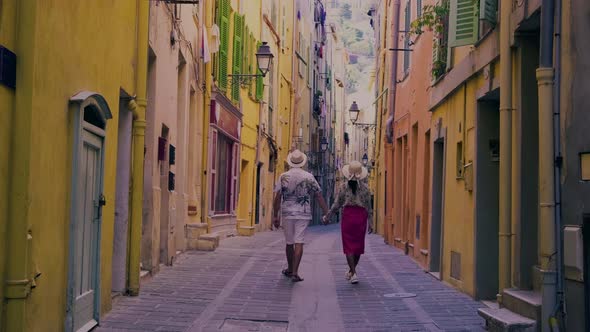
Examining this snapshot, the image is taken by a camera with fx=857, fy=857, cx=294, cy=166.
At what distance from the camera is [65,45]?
5863 mm

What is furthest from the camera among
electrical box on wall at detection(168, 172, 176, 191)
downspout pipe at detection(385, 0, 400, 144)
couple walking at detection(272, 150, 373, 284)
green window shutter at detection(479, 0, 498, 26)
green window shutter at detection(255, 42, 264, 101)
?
green window shutter at detection(255, 42, 264, 101)

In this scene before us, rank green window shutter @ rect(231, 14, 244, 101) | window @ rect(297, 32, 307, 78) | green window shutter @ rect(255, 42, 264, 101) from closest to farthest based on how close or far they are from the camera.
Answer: green window shutter @ rect(231, 14, 244, 101)
green window shutter @ rect(255, 42, 264, 101)
window @ rect(297, 32, 307, 78)

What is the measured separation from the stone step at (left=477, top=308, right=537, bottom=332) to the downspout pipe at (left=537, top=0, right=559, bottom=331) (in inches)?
8.7

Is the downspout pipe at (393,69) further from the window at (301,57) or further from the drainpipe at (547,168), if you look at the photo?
the window at (301,57)

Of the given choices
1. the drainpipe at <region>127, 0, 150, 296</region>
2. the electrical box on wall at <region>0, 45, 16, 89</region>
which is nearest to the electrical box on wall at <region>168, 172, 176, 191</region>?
the drainpipe at <region>127, 0, 150, 296</region>

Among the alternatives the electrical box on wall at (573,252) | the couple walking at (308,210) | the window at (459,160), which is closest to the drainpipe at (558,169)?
the electrical box on wall at (573,252)

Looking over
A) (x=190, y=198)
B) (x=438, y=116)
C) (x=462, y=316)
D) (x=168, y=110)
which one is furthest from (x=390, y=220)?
(x=462, y=316)

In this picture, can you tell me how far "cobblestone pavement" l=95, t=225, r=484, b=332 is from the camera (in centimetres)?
761

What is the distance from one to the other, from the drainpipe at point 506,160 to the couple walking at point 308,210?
3206 millimetres

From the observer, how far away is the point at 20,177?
4.99m

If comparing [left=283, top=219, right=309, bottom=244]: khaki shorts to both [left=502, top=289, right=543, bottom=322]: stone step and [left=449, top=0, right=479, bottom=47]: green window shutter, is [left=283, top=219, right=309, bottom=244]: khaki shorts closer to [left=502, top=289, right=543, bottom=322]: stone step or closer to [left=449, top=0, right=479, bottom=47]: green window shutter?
[left=449, top=0, right=479, bottom=47]: green window shutter

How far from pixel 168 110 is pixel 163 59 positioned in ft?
2.91

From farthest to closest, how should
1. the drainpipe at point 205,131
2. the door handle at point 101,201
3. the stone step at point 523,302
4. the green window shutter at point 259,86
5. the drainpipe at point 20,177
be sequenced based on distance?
the green window shutter at point 259,86, the drainpipe at point 205,131, the door handle at point 101,201, the stone step at point 523,302, the drainpipe at point 20,177

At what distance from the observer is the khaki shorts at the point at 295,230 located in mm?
11062
